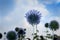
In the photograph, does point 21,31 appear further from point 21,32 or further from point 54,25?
point 54,25

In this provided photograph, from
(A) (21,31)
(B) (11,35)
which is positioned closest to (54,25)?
(A) (21,31)

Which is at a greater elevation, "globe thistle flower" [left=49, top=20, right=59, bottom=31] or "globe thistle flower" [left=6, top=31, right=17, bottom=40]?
"globe thistle flower" [left=49, top=20, right=59, bottom=31]

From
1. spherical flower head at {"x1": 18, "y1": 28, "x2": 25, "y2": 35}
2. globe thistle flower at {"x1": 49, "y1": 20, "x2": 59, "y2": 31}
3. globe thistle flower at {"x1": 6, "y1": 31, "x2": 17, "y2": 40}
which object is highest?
globe thistle flower at {"x1": 49, "y1": 20, "x2": 59, "y2": 31}

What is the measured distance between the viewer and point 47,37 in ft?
19.6

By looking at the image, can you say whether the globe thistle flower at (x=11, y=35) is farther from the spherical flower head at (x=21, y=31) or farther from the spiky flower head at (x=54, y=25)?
the spiky flower head at (x=54, y=25)

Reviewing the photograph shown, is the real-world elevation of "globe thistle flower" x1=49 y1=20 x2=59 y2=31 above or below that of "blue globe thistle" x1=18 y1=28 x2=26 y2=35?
above

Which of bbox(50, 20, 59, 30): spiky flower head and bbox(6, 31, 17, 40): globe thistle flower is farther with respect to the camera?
bbox(50, 20, 59, 30): spiky flower head

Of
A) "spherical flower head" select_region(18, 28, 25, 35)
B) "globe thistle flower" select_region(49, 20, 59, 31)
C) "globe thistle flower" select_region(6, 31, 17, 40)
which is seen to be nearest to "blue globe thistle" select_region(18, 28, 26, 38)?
"spherical flower head" select_region(18, 28, 25, 35)

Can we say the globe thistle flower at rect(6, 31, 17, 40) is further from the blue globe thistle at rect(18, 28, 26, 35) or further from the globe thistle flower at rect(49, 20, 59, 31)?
the globe thistle flower at rect(49, 20, 59, 31)

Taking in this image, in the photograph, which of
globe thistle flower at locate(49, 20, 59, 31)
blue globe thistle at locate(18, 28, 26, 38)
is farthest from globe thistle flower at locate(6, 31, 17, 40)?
globe thistle flower at locate(49, 20, 59, 31)

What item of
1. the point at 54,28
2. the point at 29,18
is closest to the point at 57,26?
the point at 54,28

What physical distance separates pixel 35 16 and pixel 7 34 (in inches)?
42.3

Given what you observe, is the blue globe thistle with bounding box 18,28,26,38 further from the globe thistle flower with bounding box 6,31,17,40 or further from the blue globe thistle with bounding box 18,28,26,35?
the globe thistle flower with bounding box 6,31,17,40

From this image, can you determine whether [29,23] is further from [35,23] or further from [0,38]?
[0,38]
